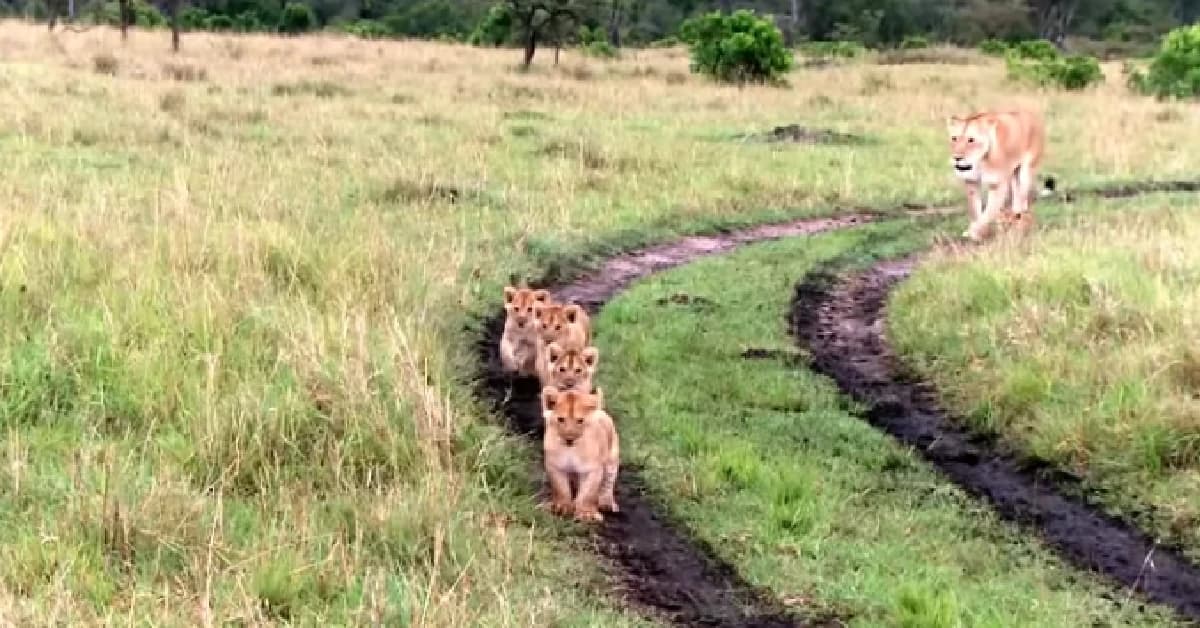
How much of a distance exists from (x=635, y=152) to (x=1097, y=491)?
916 centimetres

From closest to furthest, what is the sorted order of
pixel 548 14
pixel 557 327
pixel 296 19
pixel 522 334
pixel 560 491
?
pixel 560 491
pixel 557 327
pixel 522 334
pixel 548 14
pixel 296 19

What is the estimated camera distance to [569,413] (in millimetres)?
5891

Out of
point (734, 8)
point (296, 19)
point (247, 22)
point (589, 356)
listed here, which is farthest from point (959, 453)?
point (734, 8)

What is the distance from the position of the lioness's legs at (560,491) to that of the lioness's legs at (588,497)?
46 mm

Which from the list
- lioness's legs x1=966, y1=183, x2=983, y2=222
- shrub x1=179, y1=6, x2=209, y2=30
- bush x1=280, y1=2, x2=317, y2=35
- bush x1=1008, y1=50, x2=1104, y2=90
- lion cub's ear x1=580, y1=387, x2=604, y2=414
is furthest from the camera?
bush x1=280, y1=2, x2=317, y2=35

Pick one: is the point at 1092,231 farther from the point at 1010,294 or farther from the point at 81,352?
the point at 81,352

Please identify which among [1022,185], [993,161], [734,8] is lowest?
[1022,185]

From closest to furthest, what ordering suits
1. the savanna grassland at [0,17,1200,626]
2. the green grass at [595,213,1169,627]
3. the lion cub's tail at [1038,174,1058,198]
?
the savanna grassland at [0,17,1200,626], the green grass at [595,213,1169,627], the lion cub's tail at [1038,174,1058,198]

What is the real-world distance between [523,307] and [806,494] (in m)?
2.21

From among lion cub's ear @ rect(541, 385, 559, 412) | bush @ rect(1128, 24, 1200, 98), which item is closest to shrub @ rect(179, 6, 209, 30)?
bush @ rect(1128, 24, 1200, 98)

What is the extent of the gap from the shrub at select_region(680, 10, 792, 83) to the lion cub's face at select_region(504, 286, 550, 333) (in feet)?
60.1

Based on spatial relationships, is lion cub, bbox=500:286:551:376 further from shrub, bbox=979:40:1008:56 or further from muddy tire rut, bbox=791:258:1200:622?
shrub, bbox=979:40:1008:56

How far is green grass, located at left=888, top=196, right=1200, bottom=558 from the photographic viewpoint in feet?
21.1

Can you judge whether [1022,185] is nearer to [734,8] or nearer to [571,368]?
[571,368]
